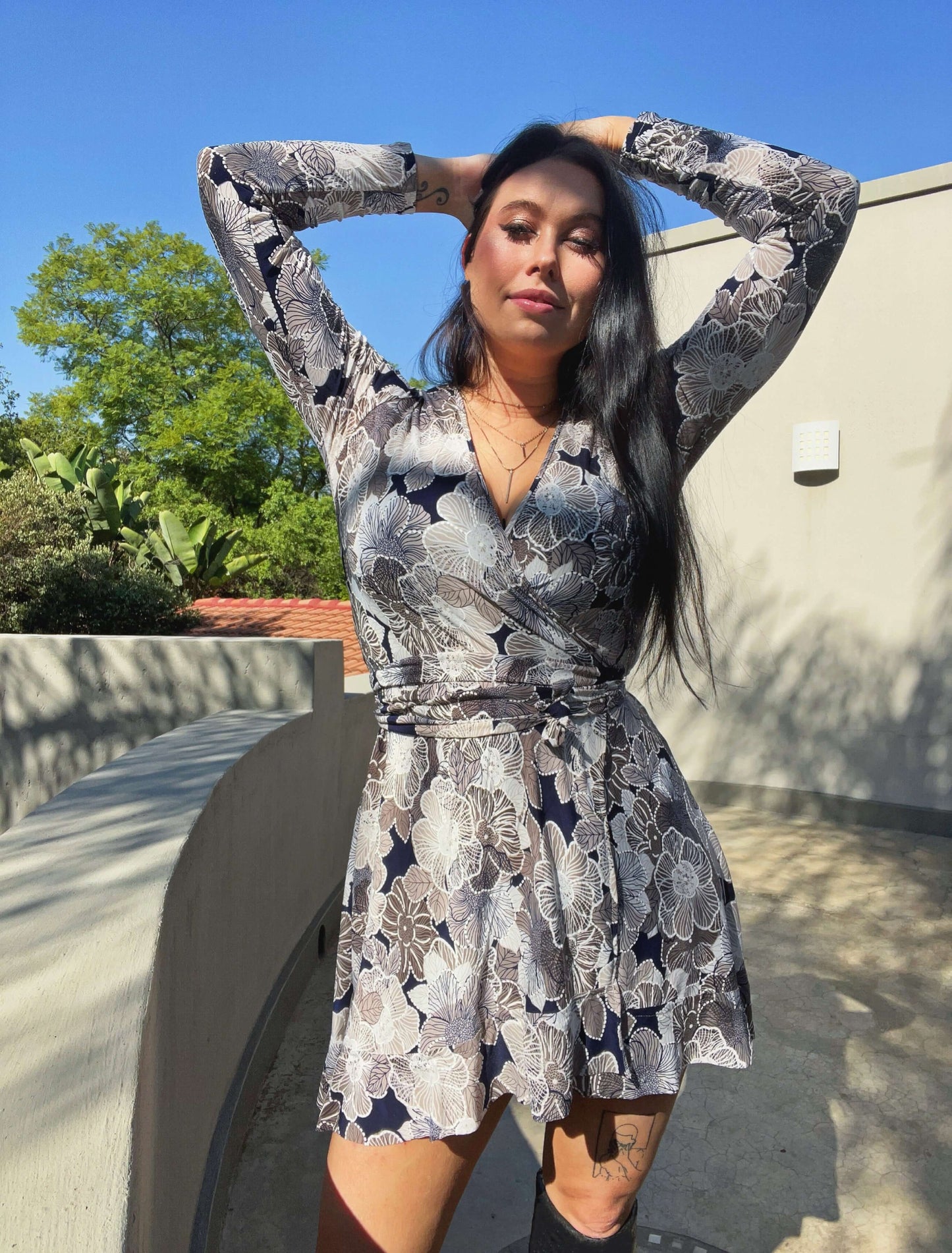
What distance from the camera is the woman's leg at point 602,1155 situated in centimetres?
139

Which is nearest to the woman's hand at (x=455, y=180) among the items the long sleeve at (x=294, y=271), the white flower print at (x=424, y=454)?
the long sleeve at (x=294, y=271)

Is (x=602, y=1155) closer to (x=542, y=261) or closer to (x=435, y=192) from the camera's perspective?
(x=542, y=261)

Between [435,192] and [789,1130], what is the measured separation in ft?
8.44

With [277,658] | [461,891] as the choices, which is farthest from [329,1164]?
[277,658]

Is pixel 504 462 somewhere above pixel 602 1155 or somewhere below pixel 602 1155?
above

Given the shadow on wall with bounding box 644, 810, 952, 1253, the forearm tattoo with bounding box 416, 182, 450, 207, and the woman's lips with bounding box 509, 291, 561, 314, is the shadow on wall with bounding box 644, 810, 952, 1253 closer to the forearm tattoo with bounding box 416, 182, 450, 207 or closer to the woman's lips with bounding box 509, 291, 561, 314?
the woman's lips with bounding box 509, 291, 561, 314

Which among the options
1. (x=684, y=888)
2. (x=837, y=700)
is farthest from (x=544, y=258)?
(x=837, y=700)

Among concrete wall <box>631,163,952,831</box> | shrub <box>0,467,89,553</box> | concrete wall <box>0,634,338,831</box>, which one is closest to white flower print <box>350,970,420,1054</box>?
concrete wall <box>0,634,338,831</box>

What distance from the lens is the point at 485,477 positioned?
1.41 metres

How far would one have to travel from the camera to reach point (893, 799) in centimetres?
582

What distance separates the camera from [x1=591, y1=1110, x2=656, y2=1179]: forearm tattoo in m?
1.39

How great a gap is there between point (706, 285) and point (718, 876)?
221 inches

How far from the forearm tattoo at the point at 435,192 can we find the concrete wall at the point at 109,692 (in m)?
2.31

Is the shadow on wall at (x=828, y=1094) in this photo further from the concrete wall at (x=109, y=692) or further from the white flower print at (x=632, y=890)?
the concrete wall at (x=109, y=692)
